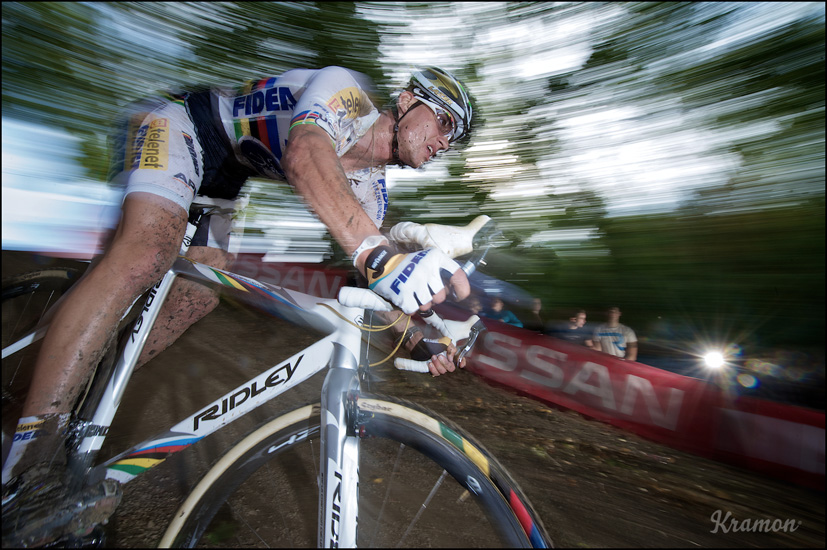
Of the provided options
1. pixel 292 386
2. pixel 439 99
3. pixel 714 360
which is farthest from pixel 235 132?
pixel 714 360

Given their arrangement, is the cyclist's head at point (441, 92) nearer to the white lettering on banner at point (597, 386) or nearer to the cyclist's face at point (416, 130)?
the cyclist's face at point (416, 130)

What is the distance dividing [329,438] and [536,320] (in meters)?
4.97

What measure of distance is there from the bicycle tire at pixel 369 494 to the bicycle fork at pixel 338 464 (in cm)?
5

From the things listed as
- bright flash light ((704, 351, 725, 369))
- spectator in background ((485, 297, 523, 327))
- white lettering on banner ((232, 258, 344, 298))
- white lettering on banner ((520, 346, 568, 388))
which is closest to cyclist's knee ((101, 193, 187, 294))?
white lettering on banner ((520, 346, 568, 388))

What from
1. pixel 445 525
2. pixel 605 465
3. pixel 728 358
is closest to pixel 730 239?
pixel 728 358

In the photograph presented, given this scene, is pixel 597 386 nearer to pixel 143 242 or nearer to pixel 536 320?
pixel 536 320

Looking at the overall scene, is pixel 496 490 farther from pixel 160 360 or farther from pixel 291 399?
pixel 160 360

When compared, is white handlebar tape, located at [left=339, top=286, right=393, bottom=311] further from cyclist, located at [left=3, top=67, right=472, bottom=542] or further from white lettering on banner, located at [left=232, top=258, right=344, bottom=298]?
white lettering on banner, located at [left=232, top=258, right=344, bottom=298]

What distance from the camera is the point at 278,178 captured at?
2004 mm

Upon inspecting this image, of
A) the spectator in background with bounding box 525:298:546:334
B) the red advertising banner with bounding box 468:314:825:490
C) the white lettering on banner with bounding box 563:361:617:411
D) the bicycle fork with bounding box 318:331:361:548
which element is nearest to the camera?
the bicycle fork with bounding box 318:331:361:548

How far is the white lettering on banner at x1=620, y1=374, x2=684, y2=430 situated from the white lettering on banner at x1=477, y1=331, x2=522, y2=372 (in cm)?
115

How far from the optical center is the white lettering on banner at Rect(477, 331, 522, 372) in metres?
4.30

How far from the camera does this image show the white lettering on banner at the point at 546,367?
3.90 m

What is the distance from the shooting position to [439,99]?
1725 mm
